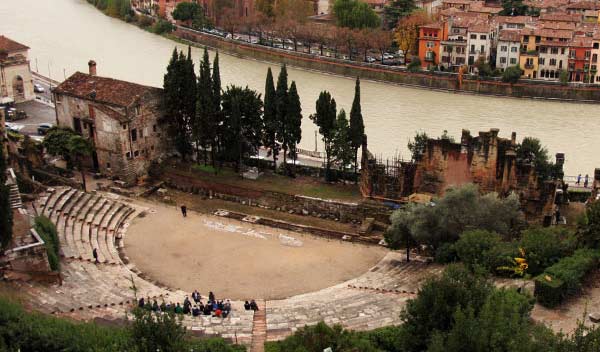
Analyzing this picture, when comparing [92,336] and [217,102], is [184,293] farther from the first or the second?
[217,102]

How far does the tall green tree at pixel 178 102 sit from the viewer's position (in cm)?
3847

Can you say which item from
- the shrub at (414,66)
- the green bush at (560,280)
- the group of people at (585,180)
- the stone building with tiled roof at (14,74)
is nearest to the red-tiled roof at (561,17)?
the shrub at (414,66)

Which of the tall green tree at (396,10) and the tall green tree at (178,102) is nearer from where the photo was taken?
the tall green tree at (178,102)

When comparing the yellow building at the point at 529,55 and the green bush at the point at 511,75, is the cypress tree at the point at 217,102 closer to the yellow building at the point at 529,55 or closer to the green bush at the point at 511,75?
the green bush at the point at 511,75

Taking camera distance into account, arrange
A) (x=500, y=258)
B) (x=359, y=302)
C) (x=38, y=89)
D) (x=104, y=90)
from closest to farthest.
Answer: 1. (x=359, y=302)
2. (x=500, y=258)
3. (x=104, y=90)
4. (x=38, y=89)

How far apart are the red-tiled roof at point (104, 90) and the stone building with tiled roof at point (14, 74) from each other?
1293cm

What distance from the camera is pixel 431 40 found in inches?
2645

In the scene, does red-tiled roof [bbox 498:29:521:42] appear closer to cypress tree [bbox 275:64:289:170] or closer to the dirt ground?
cypress tree [bbox 275:64:289:170]

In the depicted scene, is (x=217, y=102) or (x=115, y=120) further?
(x=217, y=102)

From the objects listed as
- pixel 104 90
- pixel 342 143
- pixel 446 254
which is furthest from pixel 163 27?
pixel 446 254

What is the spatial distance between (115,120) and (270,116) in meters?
7.49

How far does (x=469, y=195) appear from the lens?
2875 centimetres

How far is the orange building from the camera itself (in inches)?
2638

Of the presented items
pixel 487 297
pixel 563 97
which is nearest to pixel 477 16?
pixel 563 97
